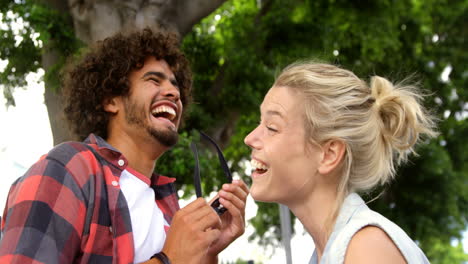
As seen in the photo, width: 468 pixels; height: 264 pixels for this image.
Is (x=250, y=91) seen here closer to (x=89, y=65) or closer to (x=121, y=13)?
(x=121, y=13)

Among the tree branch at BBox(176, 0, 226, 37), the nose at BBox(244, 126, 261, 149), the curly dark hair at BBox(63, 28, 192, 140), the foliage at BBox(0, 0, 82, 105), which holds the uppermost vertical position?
the foliage at BBox(0, 0, 82, 105)

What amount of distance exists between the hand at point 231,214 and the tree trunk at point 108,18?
3358mm

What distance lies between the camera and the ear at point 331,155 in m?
2.25

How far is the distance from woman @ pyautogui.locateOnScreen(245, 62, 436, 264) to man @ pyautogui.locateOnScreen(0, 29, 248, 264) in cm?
37

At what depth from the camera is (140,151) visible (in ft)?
9.48

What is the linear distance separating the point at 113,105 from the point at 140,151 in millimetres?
378

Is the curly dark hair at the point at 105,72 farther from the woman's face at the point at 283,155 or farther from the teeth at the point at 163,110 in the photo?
the woman's face at the point at 283,155

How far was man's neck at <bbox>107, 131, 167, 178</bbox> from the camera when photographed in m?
2.86

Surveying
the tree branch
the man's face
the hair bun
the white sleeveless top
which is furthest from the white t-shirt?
the tree branch

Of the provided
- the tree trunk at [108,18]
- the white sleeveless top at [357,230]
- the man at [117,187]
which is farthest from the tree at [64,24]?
the white sleeveless top at [357,230]

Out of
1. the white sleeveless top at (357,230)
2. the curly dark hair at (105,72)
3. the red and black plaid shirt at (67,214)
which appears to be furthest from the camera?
the curly dark hair at (105,72)

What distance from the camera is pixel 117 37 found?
11.5 ft

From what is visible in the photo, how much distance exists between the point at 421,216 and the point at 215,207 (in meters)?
9.70

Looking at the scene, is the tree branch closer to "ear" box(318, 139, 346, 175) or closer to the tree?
the tree
